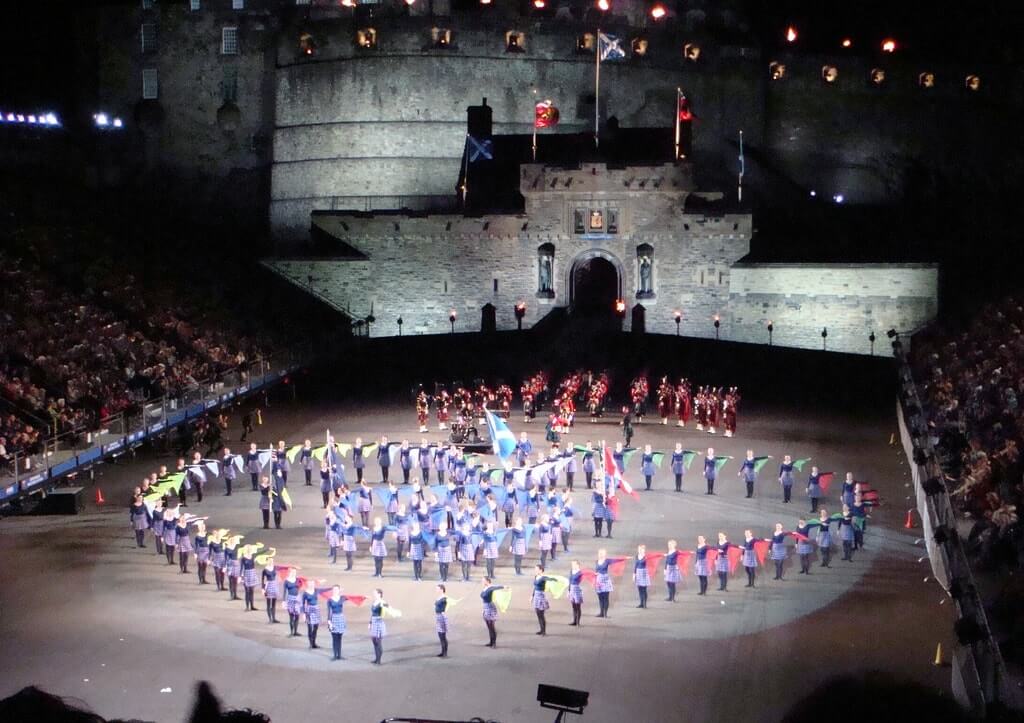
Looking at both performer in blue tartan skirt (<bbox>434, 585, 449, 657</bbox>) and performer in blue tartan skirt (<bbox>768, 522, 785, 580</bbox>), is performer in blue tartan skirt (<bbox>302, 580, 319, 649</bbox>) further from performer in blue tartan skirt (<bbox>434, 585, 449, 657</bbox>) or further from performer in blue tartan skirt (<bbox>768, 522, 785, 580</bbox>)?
performer in blue tartan skirt (<bbox>768, 522, 785, 580</bbox>)

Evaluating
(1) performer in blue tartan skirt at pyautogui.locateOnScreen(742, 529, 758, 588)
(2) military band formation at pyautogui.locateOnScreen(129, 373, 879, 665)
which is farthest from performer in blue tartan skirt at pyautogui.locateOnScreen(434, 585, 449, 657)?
(1) performer in blue tartan skirt at pyautogui.locateOnScreen(742, 529, 758, 588)

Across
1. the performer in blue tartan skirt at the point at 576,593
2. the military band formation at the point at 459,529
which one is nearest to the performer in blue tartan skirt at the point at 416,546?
the military band formation at the point at 459,529

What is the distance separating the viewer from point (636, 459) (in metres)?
29.6

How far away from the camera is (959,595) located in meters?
14.4

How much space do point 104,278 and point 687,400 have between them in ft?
61.4

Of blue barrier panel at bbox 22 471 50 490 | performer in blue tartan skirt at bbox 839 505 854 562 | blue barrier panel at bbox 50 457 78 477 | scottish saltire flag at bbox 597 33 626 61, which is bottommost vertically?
performer in blue tartan skirt at bbox 839 505 854 562

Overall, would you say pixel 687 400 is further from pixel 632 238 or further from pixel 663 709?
pixel 663 709

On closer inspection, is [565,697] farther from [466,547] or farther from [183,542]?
[183,542]

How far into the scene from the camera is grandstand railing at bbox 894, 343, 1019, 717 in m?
11.8

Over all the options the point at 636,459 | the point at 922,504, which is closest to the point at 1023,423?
the point at 922,504

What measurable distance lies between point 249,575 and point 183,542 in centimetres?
257

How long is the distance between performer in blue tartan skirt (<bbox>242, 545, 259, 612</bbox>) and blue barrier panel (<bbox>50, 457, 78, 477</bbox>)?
837 centimetres

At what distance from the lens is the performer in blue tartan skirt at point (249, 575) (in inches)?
738

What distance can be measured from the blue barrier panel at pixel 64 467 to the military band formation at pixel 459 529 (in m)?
1.63
